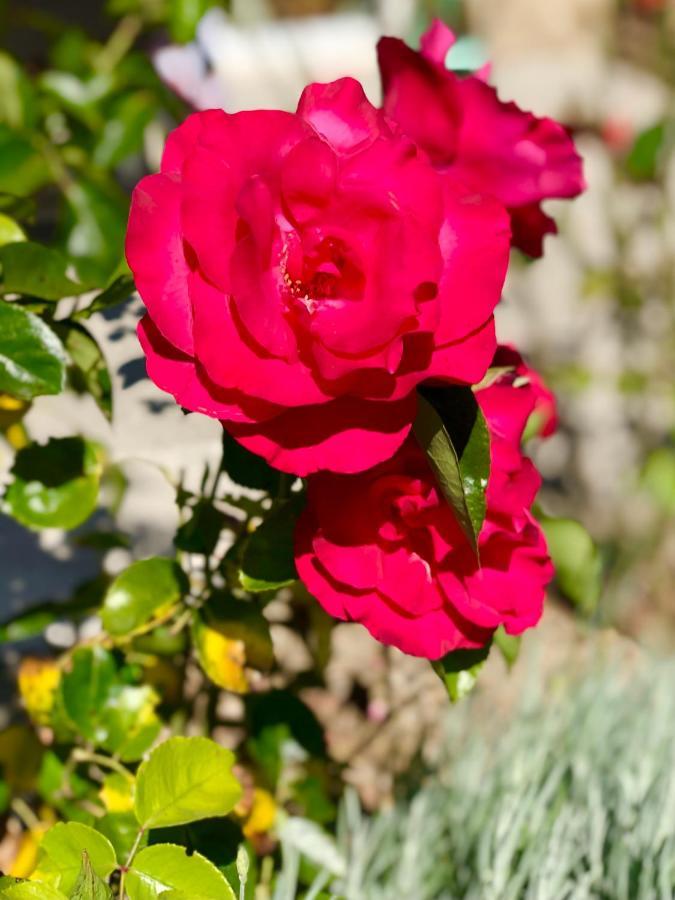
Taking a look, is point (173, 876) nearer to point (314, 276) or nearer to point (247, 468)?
point (247, 468)

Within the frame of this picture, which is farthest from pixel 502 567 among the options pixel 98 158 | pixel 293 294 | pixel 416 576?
pixel 98 158

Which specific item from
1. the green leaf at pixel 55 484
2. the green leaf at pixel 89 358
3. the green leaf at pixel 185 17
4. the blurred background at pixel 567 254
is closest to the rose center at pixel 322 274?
the green leaf at pixel 89 358

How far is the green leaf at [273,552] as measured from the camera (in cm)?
57

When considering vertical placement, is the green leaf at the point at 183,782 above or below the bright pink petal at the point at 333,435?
below

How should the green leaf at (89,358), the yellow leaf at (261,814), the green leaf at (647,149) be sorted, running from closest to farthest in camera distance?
the green leaf at (89,358) → the yellow leaf at (261,814) → the green leaf at (647,149)

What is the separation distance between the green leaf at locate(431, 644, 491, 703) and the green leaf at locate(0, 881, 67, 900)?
27 centimetres

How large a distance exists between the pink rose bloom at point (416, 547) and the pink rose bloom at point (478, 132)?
143mm

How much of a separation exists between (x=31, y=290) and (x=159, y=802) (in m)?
0.34

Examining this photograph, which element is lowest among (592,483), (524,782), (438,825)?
(592,483)

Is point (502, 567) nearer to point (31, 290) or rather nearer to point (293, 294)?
point (293, 294)

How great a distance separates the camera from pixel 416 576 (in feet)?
1.74

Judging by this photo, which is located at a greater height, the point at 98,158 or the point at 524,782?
the point at 98,158

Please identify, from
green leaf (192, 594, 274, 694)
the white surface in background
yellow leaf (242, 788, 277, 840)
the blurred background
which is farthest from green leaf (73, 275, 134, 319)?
the white surface in background

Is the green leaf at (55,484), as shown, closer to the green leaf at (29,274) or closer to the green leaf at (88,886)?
the green leaf at (29,274)
